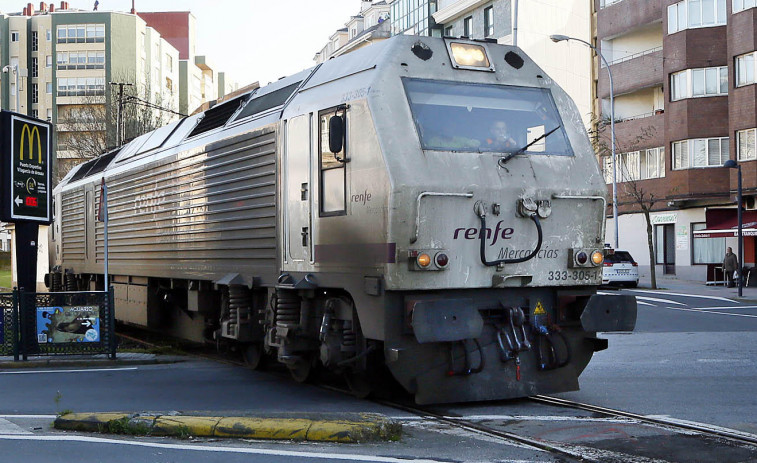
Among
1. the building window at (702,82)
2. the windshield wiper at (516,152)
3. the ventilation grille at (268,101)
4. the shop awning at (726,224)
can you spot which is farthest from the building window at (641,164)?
the windshield wiper at (516,152)

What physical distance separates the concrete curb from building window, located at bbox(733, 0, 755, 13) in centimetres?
3500

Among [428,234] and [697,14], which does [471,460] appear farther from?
[697,14]

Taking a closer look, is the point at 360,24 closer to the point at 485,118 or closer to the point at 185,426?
the point at 485,118

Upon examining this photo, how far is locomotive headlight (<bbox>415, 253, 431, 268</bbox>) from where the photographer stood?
31.7ft

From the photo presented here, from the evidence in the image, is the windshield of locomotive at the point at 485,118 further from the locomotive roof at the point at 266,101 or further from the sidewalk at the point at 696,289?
the sidewalk at the point at 696,289

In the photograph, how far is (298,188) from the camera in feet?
36.9

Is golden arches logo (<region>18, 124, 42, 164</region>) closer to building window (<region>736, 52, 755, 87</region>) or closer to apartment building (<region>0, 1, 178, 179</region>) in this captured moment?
building window (<region>736, 52, 755, 87</region>)

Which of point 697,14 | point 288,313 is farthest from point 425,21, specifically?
point 288,313

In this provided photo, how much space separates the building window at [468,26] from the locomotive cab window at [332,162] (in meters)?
51.1

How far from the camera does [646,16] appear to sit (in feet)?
149

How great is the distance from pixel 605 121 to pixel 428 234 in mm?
38923

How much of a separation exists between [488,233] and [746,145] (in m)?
32.6

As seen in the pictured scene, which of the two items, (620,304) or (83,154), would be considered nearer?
(620,304)

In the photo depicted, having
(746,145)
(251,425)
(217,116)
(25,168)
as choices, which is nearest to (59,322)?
(25,168)
